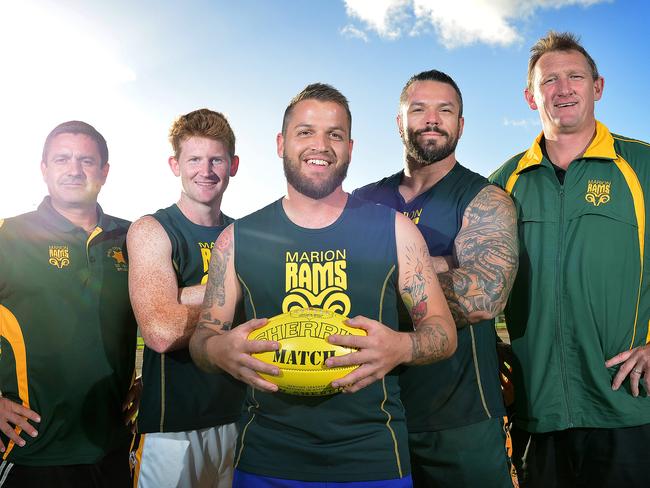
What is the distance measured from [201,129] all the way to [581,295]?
3.47 m

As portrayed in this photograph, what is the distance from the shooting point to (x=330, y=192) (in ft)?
11.0

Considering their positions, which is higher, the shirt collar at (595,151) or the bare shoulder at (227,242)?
the shirt collar at (595,151)

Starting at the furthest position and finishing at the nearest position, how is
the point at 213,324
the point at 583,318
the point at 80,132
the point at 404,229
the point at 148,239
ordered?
the point at 80,132
the point at 148,239
the point at 583,318
the point at 213,324
the point at 404,229

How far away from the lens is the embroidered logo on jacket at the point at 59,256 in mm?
4562

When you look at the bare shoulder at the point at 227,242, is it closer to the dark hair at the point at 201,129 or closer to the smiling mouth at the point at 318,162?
the smiling mouth at the point at 318,162

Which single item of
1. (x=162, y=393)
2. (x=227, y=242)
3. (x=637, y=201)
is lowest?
(x=162, y=393)

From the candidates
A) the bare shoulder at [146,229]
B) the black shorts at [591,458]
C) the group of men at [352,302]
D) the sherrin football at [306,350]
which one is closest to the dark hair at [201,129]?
the group of men at [352,302]

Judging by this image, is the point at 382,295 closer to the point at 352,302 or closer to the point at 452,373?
the point at 352,302

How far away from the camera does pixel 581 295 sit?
4.07 m

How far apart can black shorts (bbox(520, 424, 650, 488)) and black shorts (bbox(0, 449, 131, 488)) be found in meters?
3.64

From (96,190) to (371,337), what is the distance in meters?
3.44

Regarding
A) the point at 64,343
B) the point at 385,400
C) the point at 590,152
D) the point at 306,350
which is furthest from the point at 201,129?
the point at 590,152

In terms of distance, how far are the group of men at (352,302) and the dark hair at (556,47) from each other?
0.08 ft

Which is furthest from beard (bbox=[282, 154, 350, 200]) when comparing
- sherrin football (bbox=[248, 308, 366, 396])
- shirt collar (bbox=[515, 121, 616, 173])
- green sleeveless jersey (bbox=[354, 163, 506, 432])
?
shirt collar (bbox=[515, 121, 616, 173])
